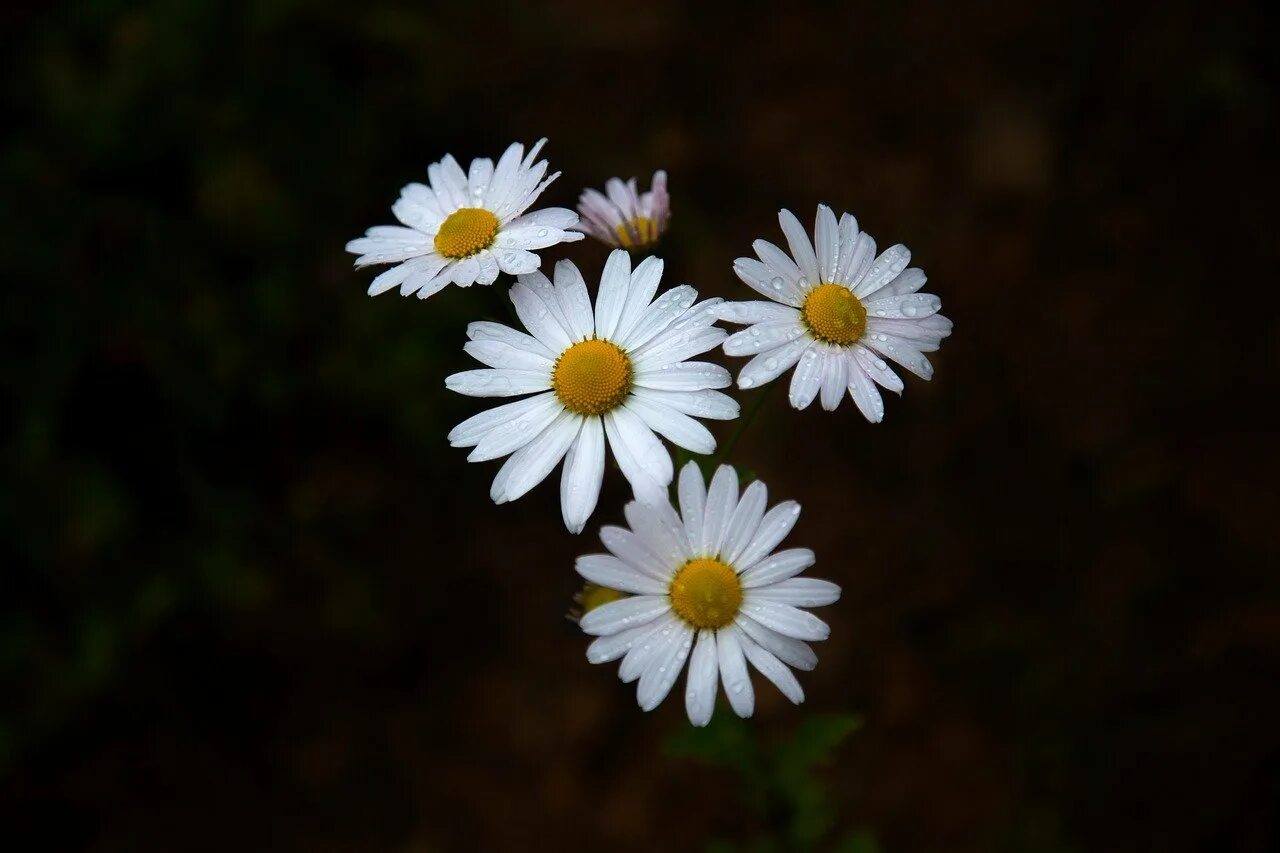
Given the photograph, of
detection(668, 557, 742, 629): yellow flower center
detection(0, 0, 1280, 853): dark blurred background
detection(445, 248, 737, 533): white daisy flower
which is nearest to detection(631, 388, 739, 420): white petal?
detection(445, 248, 737, 533): white daisy flower

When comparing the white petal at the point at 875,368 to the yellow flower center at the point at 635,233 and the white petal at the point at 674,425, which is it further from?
the yellow flower center at the point at 635,233

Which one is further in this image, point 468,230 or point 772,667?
point 468,230

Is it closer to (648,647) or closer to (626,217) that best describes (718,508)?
(648,647)

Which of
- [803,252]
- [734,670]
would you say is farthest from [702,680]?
[803,252]

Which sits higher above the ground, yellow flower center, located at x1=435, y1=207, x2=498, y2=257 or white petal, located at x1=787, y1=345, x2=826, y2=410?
yellow flower center, located at x1=435, y1=207, x2=498, y2=257

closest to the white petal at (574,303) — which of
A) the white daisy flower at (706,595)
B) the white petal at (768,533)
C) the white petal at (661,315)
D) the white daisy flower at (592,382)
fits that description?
the white daisy flower at (592,382)

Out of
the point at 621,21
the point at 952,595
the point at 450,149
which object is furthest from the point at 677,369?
the point at 621,21

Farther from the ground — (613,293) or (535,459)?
(613,293)

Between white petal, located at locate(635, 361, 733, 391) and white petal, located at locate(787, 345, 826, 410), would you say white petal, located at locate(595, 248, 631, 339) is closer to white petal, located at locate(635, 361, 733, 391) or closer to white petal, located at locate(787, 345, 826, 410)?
white petal, located at locate(635, 361, 733, 391)
